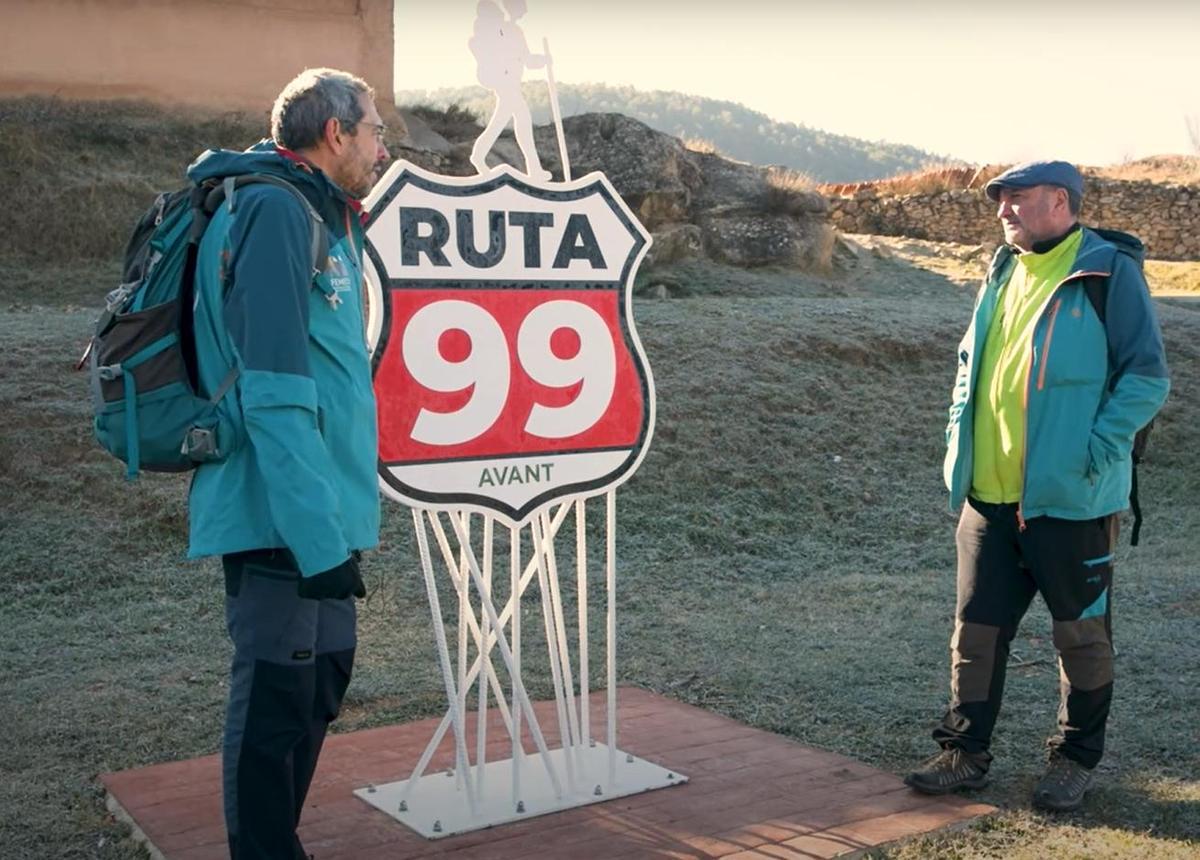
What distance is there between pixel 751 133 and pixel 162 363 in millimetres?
69019

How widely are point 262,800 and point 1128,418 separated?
105 inches

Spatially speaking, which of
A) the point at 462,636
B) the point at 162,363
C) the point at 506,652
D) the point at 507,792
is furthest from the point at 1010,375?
the point at 162,363

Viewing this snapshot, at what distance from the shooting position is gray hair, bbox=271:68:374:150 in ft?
10.8

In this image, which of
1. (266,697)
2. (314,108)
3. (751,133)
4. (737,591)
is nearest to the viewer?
(266,697)

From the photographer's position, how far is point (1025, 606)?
14.8ft

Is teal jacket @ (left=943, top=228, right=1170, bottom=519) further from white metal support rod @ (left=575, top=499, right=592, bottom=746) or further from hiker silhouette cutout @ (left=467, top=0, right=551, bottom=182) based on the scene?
hiker silhouette cutout @ (left=467, top=0, right=551, bottom=182)

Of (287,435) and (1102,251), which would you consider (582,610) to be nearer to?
(287,435)

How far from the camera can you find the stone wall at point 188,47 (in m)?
14.0

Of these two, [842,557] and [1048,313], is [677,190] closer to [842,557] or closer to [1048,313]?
[842,557]

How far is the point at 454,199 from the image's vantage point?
13.5 feet

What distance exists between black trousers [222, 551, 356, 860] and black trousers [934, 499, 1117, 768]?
2144 mm

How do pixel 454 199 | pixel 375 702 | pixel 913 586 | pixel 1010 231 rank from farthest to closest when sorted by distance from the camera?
pixel 913 586 < pixel 375 702 < pixel 1010 231 < pixel 454 199

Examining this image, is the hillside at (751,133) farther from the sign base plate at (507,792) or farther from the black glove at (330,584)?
the black glove at (330,584)

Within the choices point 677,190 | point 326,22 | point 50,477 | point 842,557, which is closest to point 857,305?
point 677,190
